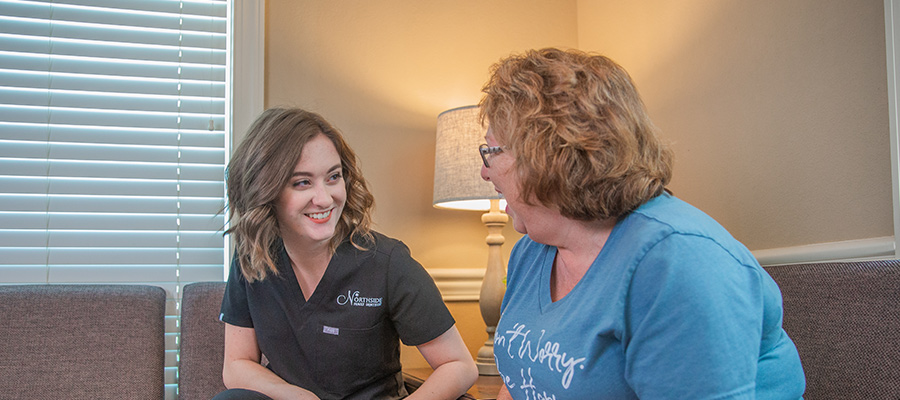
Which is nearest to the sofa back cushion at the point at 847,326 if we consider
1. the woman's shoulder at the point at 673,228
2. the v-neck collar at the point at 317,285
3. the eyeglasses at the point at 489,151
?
the woman's shoulder at the point at 673,228

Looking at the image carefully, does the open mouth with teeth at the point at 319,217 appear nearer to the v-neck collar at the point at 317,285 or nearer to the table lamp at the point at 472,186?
the v-neck collar at the point at 317,285

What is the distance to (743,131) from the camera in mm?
1749

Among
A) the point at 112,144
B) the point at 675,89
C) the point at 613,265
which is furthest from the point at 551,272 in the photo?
the point at 112,144

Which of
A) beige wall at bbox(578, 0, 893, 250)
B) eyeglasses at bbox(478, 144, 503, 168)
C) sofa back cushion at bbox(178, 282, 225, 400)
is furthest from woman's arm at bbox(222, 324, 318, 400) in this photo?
beige wall at bbox(578, 0, 893, 250)

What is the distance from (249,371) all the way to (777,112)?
4.68 ft

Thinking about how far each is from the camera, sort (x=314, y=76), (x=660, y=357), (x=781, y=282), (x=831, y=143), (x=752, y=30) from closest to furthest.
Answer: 1. (x=660, y=357)
2. (x=781, y=282)
3. (x=831, y=143)
4. (x=752, y=30)
5. (x=314, y=76)

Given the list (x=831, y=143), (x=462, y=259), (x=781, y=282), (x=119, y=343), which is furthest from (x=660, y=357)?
(x=462, y=259)

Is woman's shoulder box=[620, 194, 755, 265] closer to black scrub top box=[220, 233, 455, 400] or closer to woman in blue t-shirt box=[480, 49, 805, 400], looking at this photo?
woman in blue t-shirt box=[480, 49, 805, 400]

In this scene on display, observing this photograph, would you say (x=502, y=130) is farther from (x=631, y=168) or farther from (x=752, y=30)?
(x=752, y=30)

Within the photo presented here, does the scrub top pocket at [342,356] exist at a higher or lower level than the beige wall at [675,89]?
lower

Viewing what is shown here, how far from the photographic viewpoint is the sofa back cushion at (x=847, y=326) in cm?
103

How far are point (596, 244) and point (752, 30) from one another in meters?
1.04

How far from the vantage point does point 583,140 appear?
921 millimetres

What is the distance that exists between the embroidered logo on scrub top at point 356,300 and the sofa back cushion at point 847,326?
0.87 m
